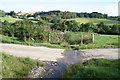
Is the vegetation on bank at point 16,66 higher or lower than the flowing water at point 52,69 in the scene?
higher

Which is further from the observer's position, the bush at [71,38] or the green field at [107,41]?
the bush at [71,38]

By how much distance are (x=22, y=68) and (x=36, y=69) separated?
65 centimetres

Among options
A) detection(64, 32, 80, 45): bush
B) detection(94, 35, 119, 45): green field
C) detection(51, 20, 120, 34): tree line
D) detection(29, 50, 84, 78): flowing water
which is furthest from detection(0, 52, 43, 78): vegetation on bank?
detection(51, 20, 120, 34): tree line

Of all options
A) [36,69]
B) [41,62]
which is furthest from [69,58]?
[36,69]

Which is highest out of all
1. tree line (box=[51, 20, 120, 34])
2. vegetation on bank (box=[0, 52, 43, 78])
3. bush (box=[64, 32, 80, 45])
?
tree line (box=[51, 20, 120, 34])

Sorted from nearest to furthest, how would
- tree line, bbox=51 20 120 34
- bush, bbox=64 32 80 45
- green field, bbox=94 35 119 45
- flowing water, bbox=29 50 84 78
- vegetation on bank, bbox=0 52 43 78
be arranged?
1. vegetation on bank, bbox=0 52 43 78
2. flowing water, bbox=29 50 84 78
3. green field, bbox=94 35 119 45
4. bush, bbox=64 32 80 45
5. tree line, bbox=51 20 120 34

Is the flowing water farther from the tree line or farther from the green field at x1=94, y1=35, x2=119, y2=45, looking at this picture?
the tree line

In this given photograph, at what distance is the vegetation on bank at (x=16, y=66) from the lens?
5465 mm

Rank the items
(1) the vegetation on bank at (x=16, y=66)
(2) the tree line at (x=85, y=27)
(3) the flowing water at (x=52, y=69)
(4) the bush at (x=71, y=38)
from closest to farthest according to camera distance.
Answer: (1) the vegetation on bank at (x=16, y=66) < (3) the flowing water at (x=52, y=69) < (4) the bush at (x=71, y=38) < (2) the tree line at (x=85, y=27)

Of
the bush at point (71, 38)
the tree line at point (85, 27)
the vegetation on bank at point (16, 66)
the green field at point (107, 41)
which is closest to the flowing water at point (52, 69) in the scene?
the vegetation on bank at point (16, 66)

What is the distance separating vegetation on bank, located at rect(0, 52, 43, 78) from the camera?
5.46m

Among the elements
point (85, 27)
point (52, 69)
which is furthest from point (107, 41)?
point (52, 69)

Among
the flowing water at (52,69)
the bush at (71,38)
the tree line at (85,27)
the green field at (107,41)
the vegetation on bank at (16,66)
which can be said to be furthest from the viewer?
the tree line at (85,27)

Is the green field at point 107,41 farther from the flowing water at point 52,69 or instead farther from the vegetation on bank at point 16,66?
the vegetation on bank at point 16,66
